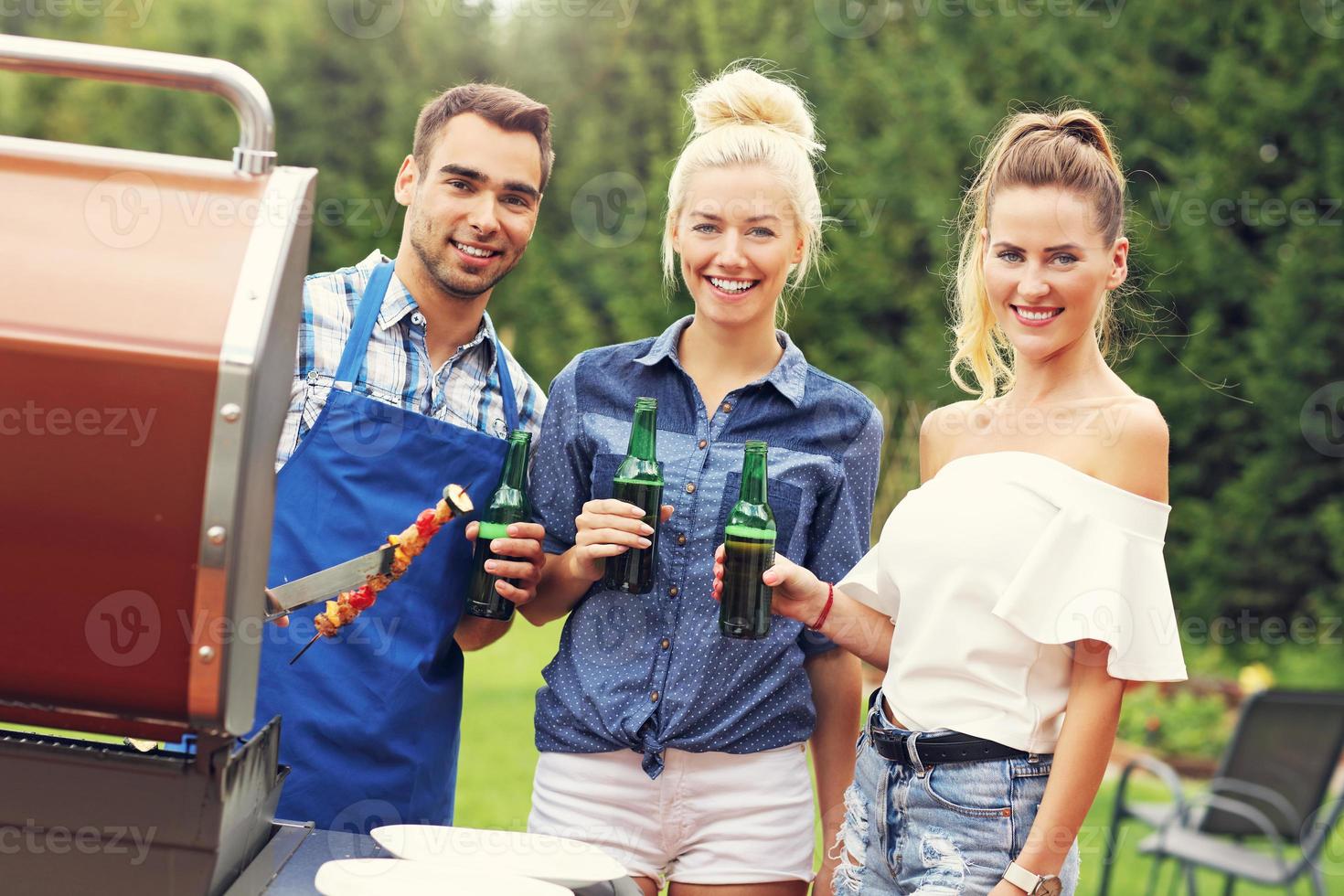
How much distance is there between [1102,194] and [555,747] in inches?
56.7

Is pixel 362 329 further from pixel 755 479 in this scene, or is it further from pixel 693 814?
pixel 693 814

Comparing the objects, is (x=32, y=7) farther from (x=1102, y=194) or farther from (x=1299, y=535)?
(x=1102, y=194)

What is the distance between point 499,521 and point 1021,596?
3.43 ft

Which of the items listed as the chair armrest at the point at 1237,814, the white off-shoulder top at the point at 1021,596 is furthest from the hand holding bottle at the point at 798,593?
the chair armrest at the point at 1237,814

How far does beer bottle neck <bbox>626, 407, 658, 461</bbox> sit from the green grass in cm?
325

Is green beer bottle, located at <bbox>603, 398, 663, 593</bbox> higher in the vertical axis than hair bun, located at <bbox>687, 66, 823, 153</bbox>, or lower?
lower

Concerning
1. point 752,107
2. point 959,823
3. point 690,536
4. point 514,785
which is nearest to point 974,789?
point 959,823

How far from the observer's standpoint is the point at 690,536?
2.55 meters

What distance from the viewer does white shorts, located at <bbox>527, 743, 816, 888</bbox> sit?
2496 mm

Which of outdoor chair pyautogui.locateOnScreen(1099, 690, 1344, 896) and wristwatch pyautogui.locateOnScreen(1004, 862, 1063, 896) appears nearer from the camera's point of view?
wristwatch pyautogui.locateOnScreen(1004, 862, 1063, 896)

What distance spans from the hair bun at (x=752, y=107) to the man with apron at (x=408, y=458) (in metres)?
0.38

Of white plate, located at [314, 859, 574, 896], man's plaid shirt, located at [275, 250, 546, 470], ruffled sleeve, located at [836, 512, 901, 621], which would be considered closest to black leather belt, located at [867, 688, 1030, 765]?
ruffled sleeve, located at [836, 512, 901, 621]

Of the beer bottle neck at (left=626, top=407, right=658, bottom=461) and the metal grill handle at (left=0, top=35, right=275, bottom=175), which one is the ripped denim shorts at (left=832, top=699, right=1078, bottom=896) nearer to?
the beer bottle neck at (left=626, top=407, right=658, bottom=461)

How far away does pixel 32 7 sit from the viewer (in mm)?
15328
